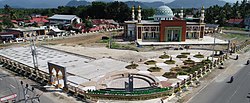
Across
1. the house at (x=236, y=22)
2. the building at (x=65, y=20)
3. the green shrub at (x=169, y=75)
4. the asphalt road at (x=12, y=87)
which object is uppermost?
the building at (x=65, y=20)

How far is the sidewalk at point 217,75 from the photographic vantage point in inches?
1156

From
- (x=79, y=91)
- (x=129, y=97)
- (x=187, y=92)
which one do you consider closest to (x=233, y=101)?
(x=187, y=92)

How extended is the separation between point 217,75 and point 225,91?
25.0ft

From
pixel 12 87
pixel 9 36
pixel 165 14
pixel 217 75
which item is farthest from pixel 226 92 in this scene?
pixel 9 36

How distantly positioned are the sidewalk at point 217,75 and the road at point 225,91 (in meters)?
0.46

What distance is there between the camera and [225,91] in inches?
1212

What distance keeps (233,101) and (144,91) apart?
1122 centimetres

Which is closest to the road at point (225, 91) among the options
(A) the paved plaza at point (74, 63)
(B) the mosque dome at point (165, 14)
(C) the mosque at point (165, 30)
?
(A) the paved plaza at point (74, 63)

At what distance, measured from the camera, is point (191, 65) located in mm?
43875

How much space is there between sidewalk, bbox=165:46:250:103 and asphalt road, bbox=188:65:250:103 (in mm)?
639

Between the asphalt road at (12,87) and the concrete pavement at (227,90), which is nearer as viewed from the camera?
the concrete pavement at (227,90)

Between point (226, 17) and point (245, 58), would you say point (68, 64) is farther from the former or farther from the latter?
point (226, 17)

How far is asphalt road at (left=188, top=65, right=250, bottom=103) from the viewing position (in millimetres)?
28084

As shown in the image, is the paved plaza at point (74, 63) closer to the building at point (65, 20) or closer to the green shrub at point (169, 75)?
the green shrub at point (169, 75)
